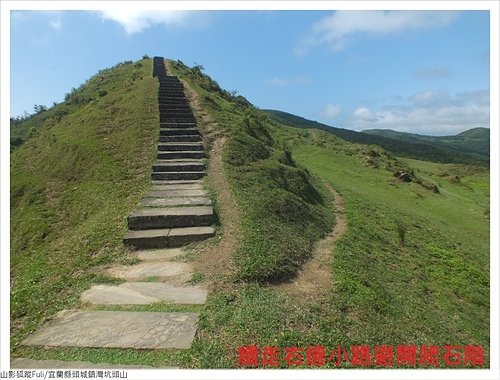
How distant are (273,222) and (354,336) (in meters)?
4.32

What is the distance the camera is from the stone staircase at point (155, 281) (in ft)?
15.9

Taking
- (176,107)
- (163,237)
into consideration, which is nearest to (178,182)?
(163,237)

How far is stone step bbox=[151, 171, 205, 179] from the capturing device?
11828 millimetres

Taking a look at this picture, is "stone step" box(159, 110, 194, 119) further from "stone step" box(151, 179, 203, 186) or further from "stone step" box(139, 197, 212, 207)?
"stone step" box(139, 197, 212, 207)

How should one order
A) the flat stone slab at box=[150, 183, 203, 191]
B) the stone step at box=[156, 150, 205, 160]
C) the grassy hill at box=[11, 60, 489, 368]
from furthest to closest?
the stone step at box=[156, 150, 205, 160]
the flat stone slab at box=[150, 183, 203, 191]
the grassy hill at box=[11, 60, 489, 368]

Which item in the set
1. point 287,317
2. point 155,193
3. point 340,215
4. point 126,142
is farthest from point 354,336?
point 126,142

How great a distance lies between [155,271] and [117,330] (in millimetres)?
1909

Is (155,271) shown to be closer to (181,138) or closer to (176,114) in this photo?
(181,138)

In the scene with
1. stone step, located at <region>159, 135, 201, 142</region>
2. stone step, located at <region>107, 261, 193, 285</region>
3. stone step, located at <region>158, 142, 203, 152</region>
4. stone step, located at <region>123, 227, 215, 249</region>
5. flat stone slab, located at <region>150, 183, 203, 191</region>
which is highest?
stone step, located at <region>159, 135, 201, 142</region>

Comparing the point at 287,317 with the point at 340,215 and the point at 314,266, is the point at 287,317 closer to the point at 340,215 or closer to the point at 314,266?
the point at 314,266

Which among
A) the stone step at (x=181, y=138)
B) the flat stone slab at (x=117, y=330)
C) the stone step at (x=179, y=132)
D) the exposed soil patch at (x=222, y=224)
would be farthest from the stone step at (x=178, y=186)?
the flat stone slab at (x=117, y=330)

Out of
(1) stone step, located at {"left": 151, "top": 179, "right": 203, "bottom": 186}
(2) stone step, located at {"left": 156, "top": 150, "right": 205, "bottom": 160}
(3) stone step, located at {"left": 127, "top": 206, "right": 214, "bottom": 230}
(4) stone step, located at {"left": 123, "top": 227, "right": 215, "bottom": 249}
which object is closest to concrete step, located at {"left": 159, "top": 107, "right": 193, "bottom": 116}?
(2) stone step, located at {"left": 156, "top": 150, "right": 205, "bottom": 160}

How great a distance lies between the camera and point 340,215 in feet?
43.2

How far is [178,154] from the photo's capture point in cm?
1340
